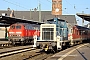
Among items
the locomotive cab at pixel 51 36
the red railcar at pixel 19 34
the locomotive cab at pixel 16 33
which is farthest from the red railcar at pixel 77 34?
the locomotive cab at pixel 51 36

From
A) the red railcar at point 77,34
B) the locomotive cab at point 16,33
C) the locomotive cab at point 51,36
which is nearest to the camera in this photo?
the locomotive cab at point 51,36

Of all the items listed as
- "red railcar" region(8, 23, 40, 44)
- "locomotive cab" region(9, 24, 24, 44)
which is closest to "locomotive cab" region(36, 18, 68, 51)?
"red railcar" region(8, 23, 40, 44)

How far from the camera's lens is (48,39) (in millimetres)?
22281

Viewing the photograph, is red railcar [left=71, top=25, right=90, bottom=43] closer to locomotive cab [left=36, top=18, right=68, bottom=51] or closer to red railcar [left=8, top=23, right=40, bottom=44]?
red railcar [left=8, top=23, right=40, bottom=44]

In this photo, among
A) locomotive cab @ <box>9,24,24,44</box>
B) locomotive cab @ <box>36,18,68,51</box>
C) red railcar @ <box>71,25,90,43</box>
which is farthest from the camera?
locomotive cab @ <box>9,24,24,44</box>

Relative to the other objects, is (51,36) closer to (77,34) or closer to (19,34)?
(19,34)

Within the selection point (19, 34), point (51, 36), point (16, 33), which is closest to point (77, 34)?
point (19, 34)

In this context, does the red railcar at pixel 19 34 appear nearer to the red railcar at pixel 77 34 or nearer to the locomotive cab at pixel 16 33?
the locomotive cab at pixel 16 33

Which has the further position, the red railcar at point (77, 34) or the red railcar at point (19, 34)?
the red railcar at point (19, 34)

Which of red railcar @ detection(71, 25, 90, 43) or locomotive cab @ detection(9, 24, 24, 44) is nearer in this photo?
red railcar @ detection(71, 25, 90, 43)

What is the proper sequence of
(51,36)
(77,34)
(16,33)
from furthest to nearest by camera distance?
1. (77,34)
2. (16,33)
3. (51,36)

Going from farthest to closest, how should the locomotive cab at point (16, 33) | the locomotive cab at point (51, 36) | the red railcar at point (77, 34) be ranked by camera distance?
the locomotive cab at point (16, 33)
the red railcar at point (77, 34)
the locomotive cab at point (51, 36)

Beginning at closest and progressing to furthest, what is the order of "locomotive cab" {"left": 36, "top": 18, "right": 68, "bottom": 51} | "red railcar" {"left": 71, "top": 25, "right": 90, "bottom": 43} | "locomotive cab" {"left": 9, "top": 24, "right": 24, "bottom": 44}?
"locomotive cab" {"left": 36, "top": 18, "right": 68, "bottom": 51} < "red railcar" {"left": 71, "top": 25, "right": 90, "bottom": 43} < "locomotive cab" {"left": 9, "top": 24, "right": 24, "bottom": 44}

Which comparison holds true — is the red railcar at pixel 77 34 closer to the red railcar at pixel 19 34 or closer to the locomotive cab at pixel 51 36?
the red railcar at pixel 19 34
